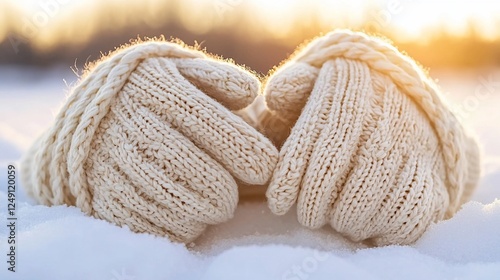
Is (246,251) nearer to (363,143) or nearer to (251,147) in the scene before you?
(251,147)

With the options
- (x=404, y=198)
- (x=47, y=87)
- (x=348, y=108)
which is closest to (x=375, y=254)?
(x=404, y=198)

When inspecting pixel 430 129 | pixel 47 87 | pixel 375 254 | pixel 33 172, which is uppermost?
pixel 430 129

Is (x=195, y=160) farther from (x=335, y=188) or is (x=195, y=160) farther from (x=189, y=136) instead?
(x=335, y=188)

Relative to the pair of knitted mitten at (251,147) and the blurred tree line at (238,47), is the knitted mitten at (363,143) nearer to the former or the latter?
the pair of knitted mitten at (251,147)

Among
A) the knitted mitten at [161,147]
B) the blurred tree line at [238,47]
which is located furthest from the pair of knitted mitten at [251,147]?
the blurred tree line at [238,47]

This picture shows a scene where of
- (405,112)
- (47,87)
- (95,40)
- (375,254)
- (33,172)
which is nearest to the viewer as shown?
(375,254)

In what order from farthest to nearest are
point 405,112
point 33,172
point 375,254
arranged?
1. point 33,172
2. point 405,112
3. point 375,254
